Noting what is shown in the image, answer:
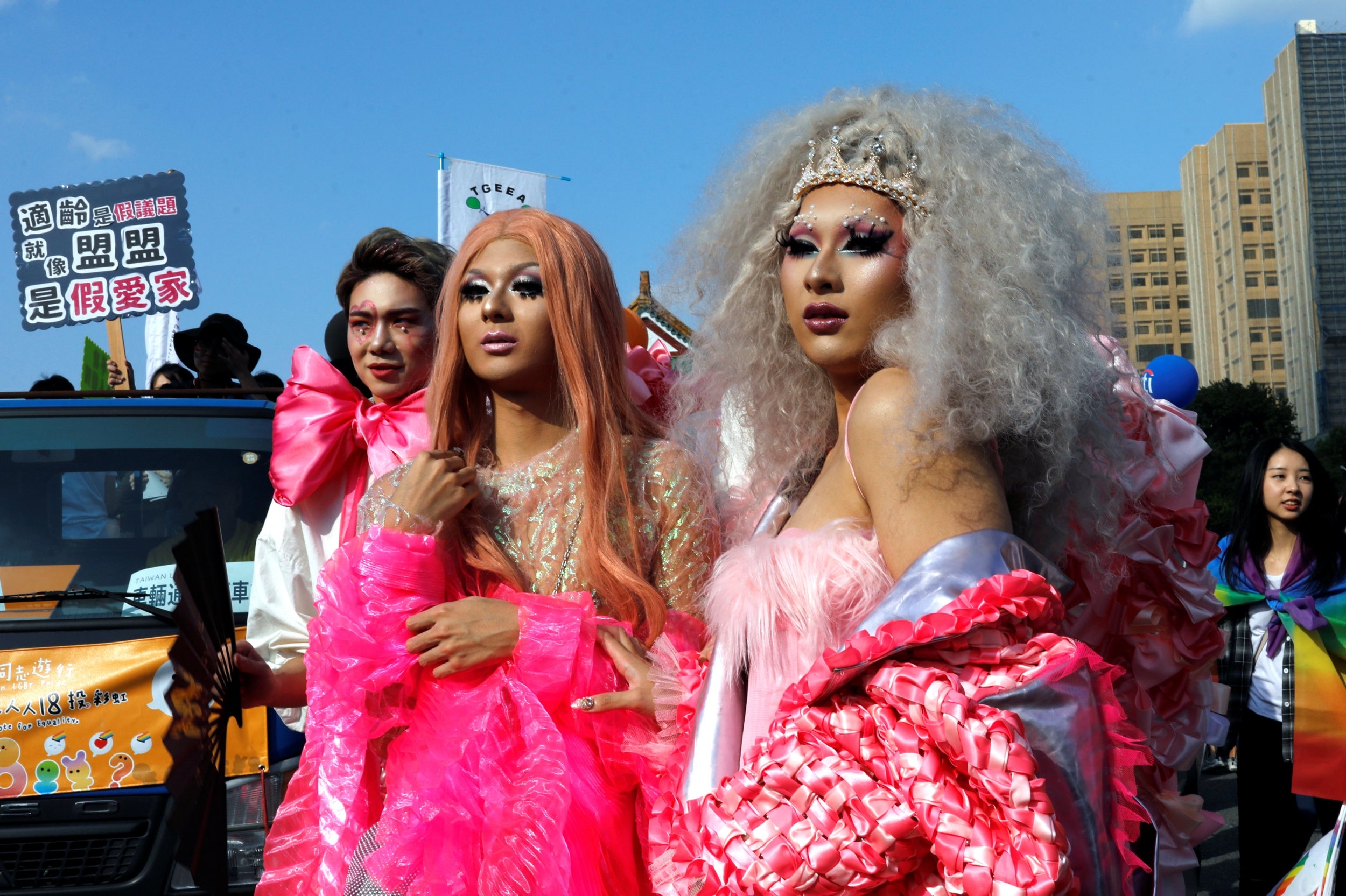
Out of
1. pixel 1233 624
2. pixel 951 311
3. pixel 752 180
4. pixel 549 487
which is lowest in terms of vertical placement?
pixel 1233 624

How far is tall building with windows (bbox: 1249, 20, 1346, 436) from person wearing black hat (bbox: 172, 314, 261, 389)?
78.6 metres

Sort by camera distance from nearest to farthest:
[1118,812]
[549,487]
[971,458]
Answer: [1118,812] → [971,458] → [549,487]

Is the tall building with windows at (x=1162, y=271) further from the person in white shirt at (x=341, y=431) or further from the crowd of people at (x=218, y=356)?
the person in white shirt at (x=341, y=431)

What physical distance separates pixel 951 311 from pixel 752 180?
524mm

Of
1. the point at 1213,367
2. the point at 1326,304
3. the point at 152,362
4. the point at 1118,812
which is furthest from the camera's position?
the point at 1213,367

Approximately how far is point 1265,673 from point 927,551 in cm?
407

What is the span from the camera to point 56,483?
3359 millimetres

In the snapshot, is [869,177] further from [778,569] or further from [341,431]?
[341,431]

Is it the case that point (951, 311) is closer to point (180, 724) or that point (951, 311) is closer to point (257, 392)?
point (180, 724)

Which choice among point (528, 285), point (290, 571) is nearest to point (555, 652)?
point (528, 285)

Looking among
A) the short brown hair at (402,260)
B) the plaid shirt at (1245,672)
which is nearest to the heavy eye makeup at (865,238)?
the short brown hair at (402,260)

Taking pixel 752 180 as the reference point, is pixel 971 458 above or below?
below

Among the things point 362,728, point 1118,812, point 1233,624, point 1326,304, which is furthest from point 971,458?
point 1326,304

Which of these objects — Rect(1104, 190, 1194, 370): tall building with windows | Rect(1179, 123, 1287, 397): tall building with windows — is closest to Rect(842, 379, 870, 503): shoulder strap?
Rect(1179, 123, 1287, 397): tall building with windows
